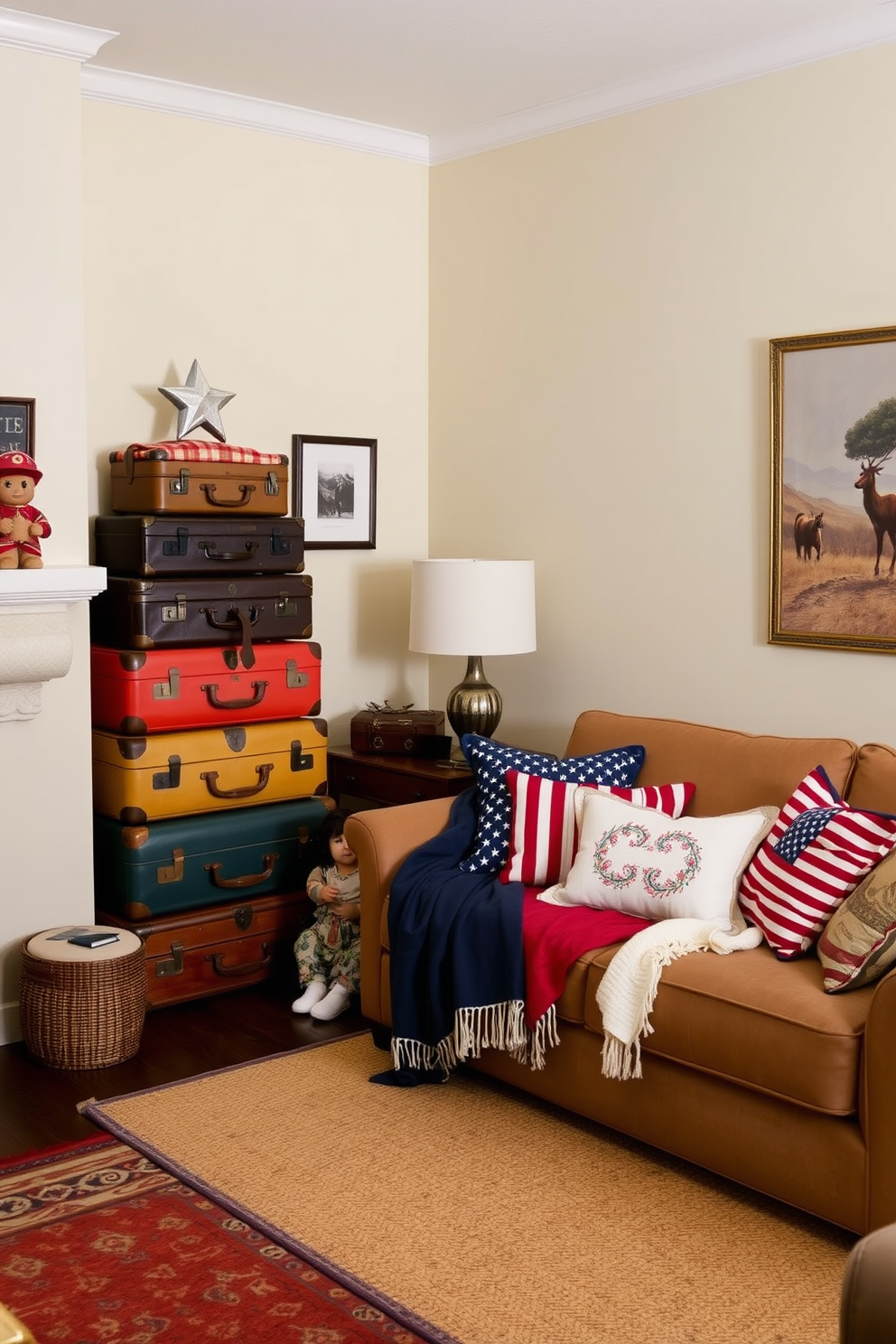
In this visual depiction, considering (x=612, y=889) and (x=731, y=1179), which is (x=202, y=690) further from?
(x=731, y=1179)

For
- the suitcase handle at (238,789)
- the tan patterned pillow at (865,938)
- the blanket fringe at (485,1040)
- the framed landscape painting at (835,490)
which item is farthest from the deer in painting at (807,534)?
the suitcase handle at (238,789)

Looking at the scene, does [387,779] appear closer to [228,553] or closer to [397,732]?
[397,732]

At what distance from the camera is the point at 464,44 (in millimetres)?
3707

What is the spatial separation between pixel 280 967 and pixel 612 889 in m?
1.37

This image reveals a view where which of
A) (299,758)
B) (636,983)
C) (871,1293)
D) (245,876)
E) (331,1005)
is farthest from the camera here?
(299,758)

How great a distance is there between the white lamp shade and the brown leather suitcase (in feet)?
1.71

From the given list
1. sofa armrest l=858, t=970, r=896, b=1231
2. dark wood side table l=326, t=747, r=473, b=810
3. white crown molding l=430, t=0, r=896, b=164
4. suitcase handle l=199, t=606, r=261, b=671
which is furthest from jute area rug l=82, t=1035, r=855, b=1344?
white crown molding l=430, t=0, r=896, b=164

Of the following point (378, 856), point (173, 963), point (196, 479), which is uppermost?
point (196, 479)

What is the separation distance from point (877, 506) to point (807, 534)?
23 centimetres

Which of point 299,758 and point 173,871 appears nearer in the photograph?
point 173,871

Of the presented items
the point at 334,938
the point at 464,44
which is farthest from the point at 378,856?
the point at 464,44

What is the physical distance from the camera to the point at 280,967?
415 cm

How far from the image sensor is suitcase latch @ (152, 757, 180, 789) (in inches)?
152

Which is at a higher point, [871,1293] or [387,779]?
[387,779]
